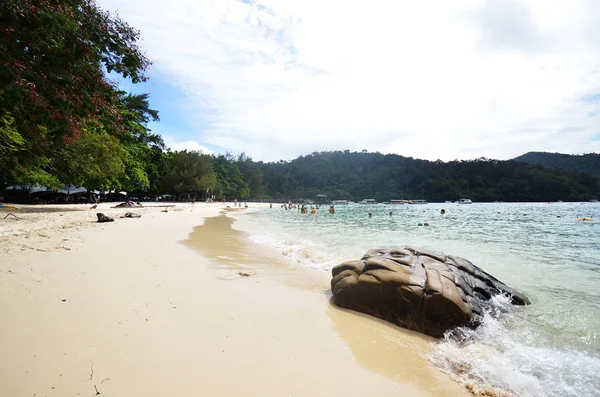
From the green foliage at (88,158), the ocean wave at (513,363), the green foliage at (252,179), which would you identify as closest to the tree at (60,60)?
the ocean wave at (513,363)

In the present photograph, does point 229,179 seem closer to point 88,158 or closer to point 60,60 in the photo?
point 88,158

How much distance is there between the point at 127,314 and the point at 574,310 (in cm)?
769

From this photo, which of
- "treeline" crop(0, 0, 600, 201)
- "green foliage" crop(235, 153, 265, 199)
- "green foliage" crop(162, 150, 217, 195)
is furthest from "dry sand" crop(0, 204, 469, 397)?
"green foliage" crop(235, 153, 265, 199)

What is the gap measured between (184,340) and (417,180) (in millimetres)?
144493

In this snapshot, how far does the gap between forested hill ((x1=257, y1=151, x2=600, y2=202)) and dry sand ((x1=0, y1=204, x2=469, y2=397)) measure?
120 metres

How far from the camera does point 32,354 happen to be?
2.56 metres

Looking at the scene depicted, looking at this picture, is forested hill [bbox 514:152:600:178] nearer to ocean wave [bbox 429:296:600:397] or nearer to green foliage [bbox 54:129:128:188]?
ocean wave [bbox 429:296:600:397]

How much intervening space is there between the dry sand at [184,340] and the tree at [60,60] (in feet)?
8.76

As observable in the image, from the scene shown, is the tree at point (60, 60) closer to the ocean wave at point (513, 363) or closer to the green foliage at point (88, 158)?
the ocean wave at point (513, 363)

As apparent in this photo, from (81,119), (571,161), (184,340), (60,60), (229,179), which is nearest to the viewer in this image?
(184,340)

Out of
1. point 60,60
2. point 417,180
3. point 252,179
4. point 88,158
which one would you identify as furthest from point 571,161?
point 60,60

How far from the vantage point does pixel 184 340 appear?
3172 mm

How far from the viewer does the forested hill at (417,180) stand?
10038 centimetres

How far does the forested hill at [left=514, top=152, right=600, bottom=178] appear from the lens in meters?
105
